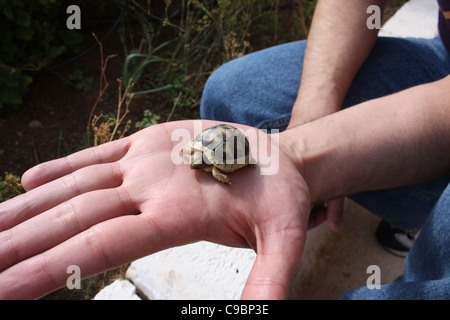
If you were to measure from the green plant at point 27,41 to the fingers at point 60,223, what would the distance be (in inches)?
98.8

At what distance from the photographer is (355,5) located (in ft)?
9.62

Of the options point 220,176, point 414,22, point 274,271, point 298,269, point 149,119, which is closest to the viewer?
point 274,271

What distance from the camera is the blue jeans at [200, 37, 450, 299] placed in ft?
9.26

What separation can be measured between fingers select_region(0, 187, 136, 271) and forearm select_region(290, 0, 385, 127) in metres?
1.58

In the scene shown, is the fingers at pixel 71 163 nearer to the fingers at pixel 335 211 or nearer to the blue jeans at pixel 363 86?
the blue jeans at pixel 363 86

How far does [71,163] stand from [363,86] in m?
2.31

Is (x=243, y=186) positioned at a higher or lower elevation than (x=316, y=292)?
higher

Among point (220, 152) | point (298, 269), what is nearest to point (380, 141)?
point (220, 152)

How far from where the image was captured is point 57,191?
191 centimetres

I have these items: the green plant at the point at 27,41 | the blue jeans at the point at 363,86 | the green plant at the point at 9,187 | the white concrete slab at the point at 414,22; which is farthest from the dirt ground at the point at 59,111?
the white concrete slab at the point at 414,22

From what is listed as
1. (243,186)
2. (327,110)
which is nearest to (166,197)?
(243,186)

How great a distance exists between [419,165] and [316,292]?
156cm

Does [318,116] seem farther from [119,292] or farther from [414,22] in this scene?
[414,22]

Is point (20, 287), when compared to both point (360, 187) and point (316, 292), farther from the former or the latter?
point (316, 292)
